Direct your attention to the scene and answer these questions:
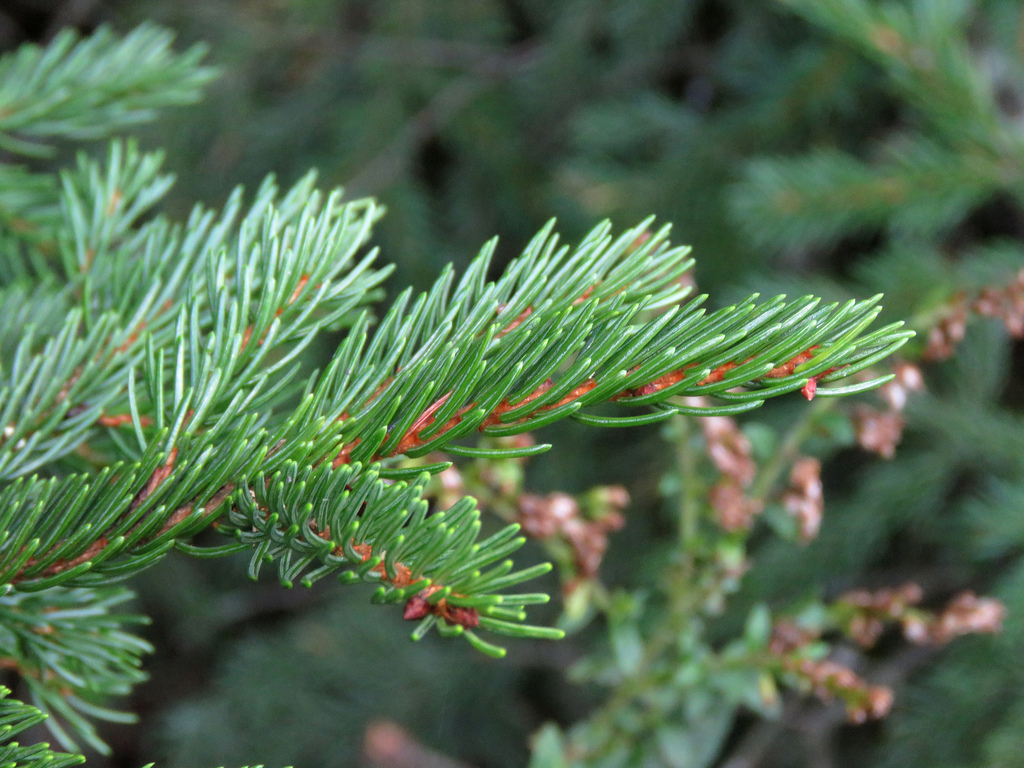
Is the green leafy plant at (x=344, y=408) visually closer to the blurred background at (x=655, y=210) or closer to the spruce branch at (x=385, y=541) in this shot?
the spruce branch at (x=385, y=541)

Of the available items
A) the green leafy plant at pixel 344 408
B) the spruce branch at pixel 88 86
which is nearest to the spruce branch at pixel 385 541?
A: the green leafy plant at pixel 344 408

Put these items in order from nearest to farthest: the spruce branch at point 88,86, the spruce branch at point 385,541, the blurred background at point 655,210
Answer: the spruce branch at point 385,541 < the spruce branch at point 88,86 < the blurred background at point 655,210

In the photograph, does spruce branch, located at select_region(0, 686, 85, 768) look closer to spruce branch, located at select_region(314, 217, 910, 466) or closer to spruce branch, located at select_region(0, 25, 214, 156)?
spruce branch, located at select_region(314, 217, 910, 466)

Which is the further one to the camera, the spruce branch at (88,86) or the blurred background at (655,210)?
the blurred background at (655,210)

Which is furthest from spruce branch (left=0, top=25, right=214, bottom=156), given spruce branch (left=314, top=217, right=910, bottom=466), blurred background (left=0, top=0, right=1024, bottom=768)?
blurred background (left=0, top=0, right=1024, bottom=768)

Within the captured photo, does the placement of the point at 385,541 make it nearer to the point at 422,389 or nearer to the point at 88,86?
the point at 422,389

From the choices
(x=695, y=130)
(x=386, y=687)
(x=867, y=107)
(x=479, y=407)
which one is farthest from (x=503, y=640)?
(x=479, y=407)

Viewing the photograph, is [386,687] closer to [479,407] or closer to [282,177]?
[282,177]

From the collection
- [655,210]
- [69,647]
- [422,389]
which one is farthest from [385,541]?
[655,210]
